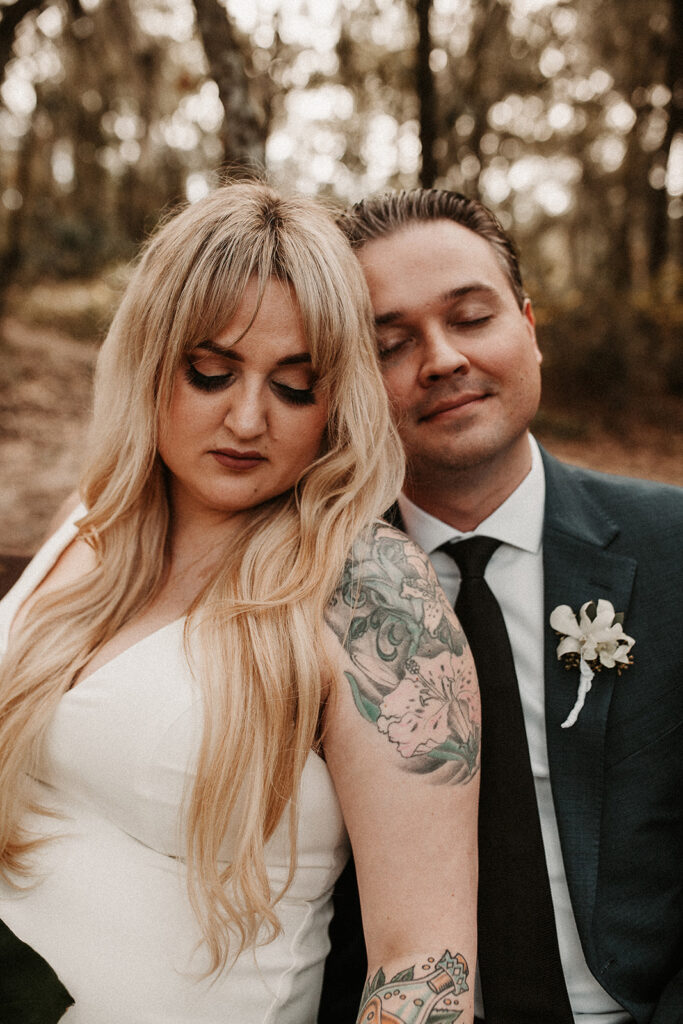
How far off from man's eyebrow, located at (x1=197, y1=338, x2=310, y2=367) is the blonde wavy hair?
1.1 inches

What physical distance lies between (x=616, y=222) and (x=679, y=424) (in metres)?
10.5

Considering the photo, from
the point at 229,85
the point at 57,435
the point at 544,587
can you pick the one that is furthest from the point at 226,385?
the point at 57,435

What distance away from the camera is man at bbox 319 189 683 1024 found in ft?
6.62

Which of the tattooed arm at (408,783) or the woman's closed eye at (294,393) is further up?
the woman's closed eye at (294,393)

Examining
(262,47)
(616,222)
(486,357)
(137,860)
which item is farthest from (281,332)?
(616,222)

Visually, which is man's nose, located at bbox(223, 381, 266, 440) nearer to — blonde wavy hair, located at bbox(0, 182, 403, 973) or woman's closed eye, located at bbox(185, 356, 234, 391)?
woman's closed eye, located at bbox(185, 356, 234, 391)

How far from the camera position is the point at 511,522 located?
7.72 feet

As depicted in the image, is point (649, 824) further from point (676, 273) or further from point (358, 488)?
point (676, 273)

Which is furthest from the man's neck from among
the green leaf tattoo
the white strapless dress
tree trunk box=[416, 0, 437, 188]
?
tree trunk box=[416, 0, 437, 188]

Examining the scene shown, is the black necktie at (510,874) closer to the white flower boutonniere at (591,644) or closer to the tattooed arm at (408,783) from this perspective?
the white flower boutonniere at (591,644)

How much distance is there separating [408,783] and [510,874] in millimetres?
520

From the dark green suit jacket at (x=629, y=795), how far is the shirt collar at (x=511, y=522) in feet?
0.69

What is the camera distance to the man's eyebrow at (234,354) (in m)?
1.90

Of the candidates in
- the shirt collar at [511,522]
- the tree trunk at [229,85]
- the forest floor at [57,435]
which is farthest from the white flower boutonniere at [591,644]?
the forest floor at [57,435]
